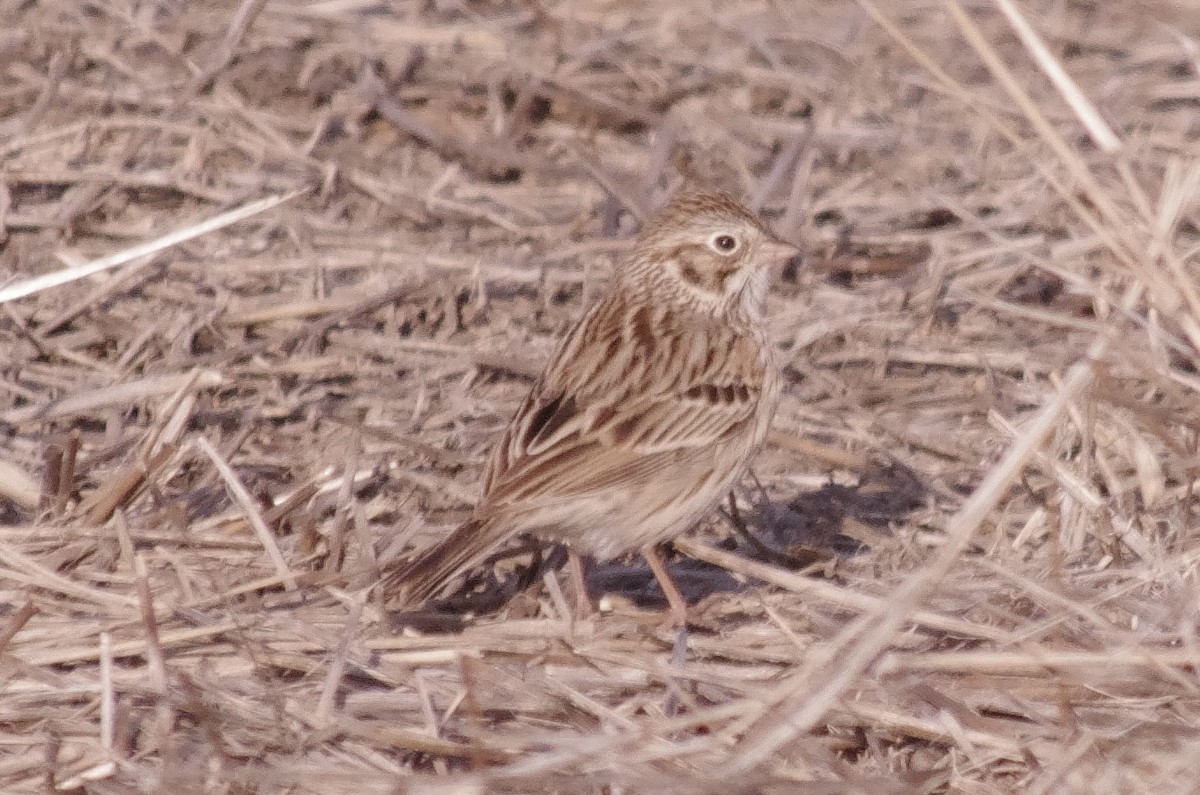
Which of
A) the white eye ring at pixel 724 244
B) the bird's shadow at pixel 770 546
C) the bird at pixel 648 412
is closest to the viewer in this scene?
the bird at pixel 648 412

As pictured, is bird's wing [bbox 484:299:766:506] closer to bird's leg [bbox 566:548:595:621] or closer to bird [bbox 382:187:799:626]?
bird [bbox 382:187:799:626]

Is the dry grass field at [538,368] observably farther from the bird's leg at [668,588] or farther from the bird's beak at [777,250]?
the bird's beak at [777,250]

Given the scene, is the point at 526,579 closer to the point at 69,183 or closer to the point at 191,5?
the point at 69,183

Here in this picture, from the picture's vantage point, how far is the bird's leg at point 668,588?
18.6ft

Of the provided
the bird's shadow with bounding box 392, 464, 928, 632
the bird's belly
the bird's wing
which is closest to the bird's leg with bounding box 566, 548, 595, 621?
the bird's belly

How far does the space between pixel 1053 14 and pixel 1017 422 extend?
3.49m

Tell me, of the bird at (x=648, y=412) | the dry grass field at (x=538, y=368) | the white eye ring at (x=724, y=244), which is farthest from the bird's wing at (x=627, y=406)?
the dry grass field at (x=538, y=368)

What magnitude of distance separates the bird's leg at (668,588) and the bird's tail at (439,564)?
0.54 metres

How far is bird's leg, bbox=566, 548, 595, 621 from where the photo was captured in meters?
5.79

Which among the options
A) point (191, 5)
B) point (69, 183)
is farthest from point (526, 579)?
point (191, 5)

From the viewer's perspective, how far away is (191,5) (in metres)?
8.91

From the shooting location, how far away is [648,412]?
5926mm

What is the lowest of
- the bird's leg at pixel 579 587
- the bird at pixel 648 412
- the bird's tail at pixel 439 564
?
the bird's leg at pixel 579 587

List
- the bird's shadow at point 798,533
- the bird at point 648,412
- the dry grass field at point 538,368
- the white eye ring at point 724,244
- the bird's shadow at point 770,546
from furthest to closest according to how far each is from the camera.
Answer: the white eye ring at point 724,244, the bird's shadow at point 798,533, the bird's shadow at point 770,546, the bird at point 648,412, the dry grass field at point 538,368
